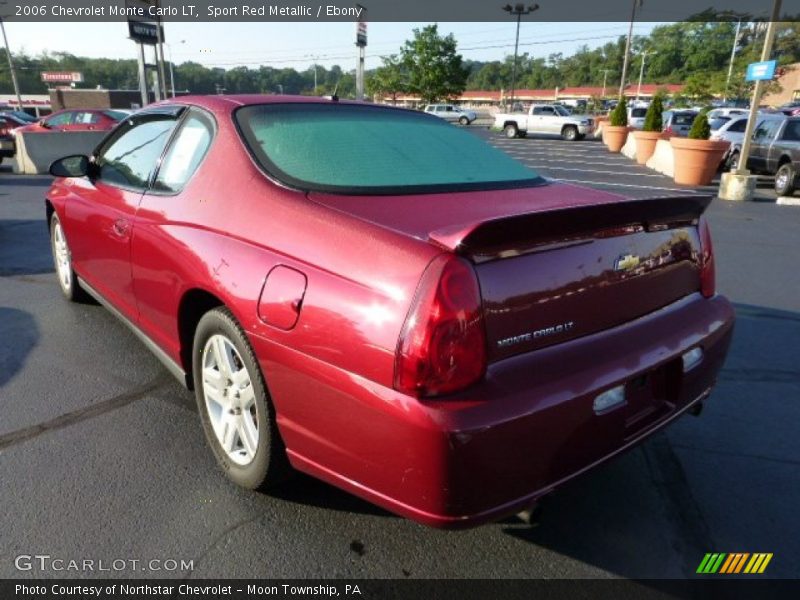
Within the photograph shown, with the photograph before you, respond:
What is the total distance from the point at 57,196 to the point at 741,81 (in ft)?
161

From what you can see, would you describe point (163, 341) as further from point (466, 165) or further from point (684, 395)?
point (684, 395)

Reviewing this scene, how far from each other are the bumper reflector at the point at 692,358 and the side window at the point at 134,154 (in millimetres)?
2579

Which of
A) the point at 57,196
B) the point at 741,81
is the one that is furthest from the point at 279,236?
the point at 741,81

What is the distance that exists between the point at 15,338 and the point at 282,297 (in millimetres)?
2994

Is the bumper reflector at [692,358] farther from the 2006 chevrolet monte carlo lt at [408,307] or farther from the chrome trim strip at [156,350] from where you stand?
the chrome trim strip at [156,350]

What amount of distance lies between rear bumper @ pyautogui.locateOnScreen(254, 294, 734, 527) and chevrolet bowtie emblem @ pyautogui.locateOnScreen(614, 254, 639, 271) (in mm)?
203

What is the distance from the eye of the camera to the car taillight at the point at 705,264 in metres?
2.45

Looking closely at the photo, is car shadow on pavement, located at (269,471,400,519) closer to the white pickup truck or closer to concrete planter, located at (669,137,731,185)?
concrete planter, located at (669,137,731,185)

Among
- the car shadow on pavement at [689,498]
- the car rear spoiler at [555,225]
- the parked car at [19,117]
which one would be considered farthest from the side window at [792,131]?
the parked car at [19,117]

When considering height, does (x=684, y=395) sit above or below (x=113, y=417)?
above

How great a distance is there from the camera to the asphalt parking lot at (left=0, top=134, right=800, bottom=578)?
80.5 inches

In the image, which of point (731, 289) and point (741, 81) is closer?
point (731, 289)

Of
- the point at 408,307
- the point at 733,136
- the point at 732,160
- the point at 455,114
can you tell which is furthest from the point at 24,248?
the point at 455,114

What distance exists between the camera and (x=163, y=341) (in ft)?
A: 9.06
